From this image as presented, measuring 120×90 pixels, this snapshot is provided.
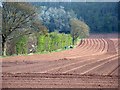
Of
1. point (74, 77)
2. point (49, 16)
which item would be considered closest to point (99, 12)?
point (49, 16)

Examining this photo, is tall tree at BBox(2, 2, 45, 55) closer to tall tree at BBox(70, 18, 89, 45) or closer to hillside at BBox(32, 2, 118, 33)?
tall tree at BBox(70, 18, 89, 45)

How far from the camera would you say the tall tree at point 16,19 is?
77.3 feet

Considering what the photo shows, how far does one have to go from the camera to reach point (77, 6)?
2207 inches

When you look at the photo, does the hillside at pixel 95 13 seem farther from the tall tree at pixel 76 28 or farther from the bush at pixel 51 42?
the bush at pixel 51 42

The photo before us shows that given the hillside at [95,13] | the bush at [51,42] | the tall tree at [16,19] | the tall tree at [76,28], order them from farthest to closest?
the hillside at [95,13] → the tall tree at [76,28] → the bush at [51,42] → the tall tree at [16,19]

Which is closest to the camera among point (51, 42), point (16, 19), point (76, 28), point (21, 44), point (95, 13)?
point (16, 19)

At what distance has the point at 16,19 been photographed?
79.8 feet

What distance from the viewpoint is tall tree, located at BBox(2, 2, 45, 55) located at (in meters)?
23.5

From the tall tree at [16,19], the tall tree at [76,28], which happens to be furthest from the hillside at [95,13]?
the tall tree at [16,19]

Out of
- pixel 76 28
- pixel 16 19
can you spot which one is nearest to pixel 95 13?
pixel 76 28

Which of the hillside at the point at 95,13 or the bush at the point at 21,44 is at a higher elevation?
the hillside at the point at 95,13

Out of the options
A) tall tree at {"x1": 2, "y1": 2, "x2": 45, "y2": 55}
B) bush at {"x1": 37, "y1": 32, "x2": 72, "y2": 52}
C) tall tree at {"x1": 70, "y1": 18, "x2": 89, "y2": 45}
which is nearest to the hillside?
tall tree at {"x1": 70, "y1": 18, "x2": 89, "y2": 45}

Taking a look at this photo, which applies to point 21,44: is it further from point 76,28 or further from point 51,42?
point 76,28

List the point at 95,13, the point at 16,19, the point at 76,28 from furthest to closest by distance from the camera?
the point at 95,13 → the point at 76,28 → the point at 16,19
